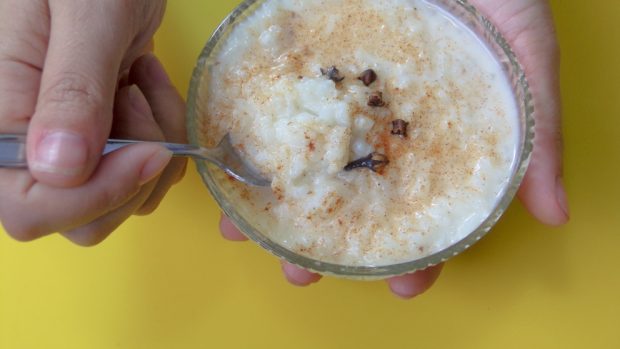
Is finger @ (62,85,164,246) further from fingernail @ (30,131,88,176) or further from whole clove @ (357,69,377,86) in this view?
whole clove @ (357,69,377,86)

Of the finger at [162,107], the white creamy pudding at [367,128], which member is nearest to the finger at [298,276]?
the white creamy pudding at [367,128]

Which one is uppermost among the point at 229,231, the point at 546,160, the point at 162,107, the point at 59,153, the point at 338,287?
the point at 59,153

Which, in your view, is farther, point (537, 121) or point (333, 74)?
point (537, 121)

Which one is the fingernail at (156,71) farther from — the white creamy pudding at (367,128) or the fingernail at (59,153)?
the fingernail at (59,153)

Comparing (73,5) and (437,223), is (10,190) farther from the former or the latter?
(437,223)

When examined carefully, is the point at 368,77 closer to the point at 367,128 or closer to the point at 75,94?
the point at 367,128

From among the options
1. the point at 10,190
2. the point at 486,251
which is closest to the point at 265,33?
the point at 10,190

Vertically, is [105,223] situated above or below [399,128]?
below

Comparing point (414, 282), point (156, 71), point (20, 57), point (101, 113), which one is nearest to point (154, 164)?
point (101, 113)

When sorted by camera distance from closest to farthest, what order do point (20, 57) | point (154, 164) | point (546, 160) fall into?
point (154, 164), point (20, 57), point (546, 160)
